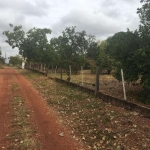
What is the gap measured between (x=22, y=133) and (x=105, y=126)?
2588mm

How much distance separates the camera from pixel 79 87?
597 inches

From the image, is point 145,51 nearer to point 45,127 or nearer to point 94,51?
point 45,127

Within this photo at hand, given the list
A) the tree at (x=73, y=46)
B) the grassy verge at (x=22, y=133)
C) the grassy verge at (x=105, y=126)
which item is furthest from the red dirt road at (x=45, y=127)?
the tree at (x=73, y=46)

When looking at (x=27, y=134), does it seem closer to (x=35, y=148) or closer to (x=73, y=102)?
(x=35, y=148)

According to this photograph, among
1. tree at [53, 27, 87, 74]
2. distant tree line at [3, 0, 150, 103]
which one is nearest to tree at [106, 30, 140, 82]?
distant tree line at [3, 0, 150, 103]

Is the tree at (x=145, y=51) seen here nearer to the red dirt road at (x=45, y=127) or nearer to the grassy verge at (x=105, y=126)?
the grassy verge at (x=105, y=126)

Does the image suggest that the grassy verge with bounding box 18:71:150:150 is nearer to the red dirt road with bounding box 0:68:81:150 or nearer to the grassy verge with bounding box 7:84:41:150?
the red dirt road with bounding box 0:68:81:150

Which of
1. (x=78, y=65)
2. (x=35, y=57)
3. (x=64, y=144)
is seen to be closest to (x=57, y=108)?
(x=64, y=144)

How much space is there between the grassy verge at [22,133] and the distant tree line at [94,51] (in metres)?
5.28

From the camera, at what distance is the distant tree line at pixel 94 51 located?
→ 1051 cm

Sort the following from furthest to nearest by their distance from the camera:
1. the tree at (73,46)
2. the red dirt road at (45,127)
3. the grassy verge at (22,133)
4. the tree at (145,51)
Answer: the tree at (73,46)
the tree at (145,51)
the red dirt road at (45,127)
the grassy verge at (22,133)

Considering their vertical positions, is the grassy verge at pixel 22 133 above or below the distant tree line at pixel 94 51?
below

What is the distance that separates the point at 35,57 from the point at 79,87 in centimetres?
2407

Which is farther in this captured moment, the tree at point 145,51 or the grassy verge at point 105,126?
the tree at point 145,51
